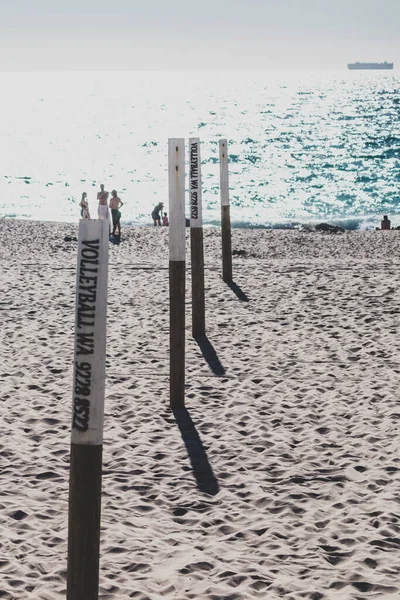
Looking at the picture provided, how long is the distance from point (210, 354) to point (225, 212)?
4.46 meters

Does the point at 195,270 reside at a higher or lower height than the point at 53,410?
higher

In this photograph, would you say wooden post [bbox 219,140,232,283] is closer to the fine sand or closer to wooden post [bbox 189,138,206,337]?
the fine sand

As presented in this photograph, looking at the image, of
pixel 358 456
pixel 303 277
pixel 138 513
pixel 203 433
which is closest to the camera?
pixel 138 513

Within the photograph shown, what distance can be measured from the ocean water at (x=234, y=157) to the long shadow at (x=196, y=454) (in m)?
31.9

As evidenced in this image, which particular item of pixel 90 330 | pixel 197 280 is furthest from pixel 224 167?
pixel 90 330

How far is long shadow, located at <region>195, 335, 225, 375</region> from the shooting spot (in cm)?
1023

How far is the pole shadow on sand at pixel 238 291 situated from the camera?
14.6 m

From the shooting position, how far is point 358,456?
7.24 m

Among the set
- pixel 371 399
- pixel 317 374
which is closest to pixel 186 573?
pixel 371 399

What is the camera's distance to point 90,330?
3828 millimetres

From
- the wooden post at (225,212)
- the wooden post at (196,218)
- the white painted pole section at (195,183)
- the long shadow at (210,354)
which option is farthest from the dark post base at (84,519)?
the wooden post at (225,212)

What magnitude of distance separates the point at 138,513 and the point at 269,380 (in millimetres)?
3813

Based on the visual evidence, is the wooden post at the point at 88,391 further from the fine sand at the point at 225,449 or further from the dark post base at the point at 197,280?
the dark post base at the point at 197,280

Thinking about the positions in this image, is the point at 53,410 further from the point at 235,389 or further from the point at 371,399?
the point at 371,399
